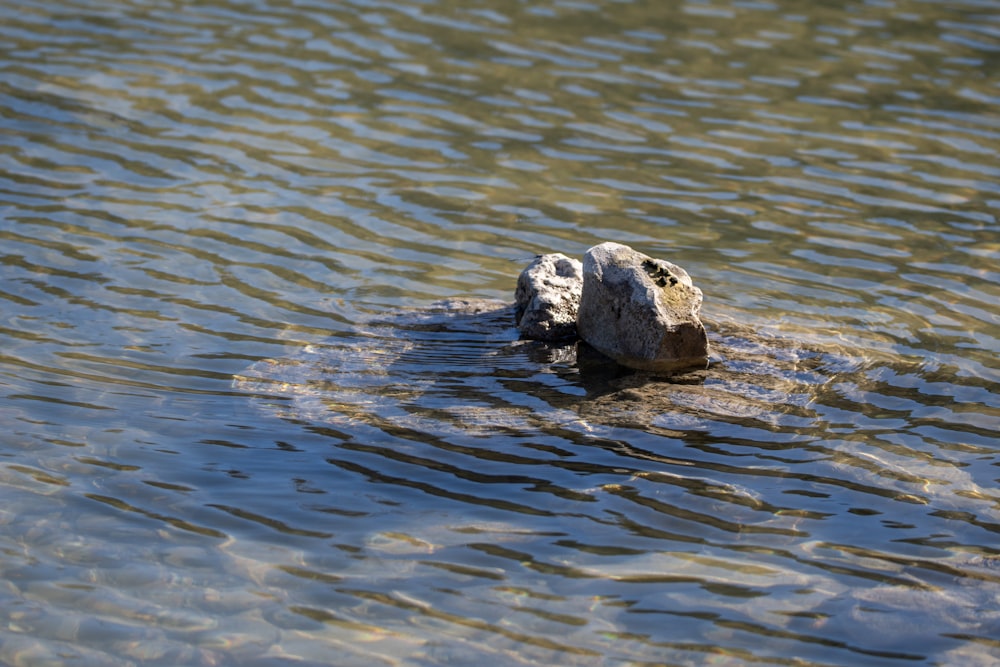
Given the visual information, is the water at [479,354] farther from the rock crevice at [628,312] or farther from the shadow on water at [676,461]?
the rock crevice at [628,312]

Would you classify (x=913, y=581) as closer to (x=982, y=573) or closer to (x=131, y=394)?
(x=982, y=573)

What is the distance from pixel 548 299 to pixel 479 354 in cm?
49

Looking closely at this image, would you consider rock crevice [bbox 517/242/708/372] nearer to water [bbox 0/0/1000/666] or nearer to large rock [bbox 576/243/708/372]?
large rock [bbox 576/243/708/372]

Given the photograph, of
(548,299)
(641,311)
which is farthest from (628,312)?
(548,299)

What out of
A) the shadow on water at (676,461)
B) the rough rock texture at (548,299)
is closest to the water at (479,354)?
the shadow on water at (676,461)

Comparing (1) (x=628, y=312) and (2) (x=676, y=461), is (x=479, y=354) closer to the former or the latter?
(1) (x=628, y=312)

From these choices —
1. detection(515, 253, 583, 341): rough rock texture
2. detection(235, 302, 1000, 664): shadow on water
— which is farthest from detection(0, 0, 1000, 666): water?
detection(515, 253, 583, 341): rough rock texture

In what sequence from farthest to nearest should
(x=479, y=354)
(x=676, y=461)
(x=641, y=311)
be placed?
(x=479, y=354), (x=641, y=311), (x=676, y=461)

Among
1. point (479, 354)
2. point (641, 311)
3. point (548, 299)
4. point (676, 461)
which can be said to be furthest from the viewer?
point (548, 299)

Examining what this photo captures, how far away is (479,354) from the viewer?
253 inches

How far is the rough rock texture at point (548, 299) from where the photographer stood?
257 inches

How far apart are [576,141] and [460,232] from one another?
1.99 m

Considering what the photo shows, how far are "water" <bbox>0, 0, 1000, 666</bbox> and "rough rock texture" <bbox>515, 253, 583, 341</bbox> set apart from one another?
131 mm

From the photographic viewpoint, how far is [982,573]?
15.0 feet
